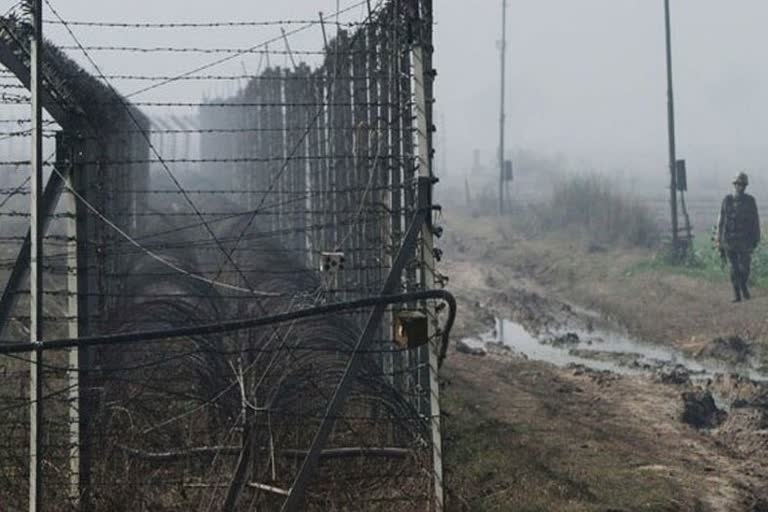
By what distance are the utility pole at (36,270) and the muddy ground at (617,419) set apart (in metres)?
2.56

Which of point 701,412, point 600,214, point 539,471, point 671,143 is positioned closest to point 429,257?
point 539,471

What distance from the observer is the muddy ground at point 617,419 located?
827 centimetres

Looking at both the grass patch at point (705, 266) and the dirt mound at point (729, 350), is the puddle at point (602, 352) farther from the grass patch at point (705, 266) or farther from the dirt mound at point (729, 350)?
the grass patch at point (705, 266)

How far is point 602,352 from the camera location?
1698 centimetres

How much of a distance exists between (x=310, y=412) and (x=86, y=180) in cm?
220

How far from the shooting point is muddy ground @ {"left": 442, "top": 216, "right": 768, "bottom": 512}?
8273 millimetres

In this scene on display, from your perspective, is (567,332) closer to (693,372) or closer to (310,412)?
(693,372)

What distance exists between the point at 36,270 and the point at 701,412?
7817 millimetres

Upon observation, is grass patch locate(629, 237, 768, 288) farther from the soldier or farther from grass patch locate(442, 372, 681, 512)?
grass patch locate(442, 372, 681, 512)

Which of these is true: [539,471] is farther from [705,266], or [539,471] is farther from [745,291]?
[705,266]

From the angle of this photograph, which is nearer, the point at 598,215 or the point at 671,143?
the point at 671,143

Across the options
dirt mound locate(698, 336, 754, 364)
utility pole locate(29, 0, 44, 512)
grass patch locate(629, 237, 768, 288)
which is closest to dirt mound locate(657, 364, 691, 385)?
dirt mound locate(698, 336, 754, 364)

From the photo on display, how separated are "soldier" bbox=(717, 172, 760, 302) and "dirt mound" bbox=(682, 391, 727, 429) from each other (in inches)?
327

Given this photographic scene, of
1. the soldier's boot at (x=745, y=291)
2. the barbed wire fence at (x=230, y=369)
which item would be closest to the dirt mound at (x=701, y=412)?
the barbed wire fence at (x=230, y=369)
